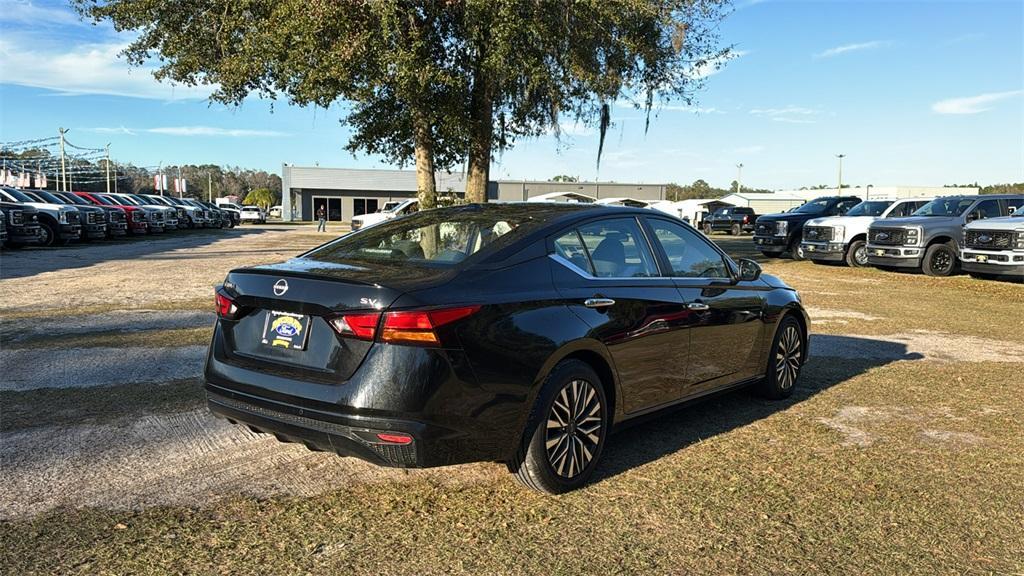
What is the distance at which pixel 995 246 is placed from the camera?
15.9 m

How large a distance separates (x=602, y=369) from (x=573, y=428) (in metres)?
0.39

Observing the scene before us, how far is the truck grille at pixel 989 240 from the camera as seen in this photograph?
15.6 m

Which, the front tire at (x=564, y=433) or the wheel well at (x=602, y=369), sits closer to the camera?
the front tire at (x=564, y=433)

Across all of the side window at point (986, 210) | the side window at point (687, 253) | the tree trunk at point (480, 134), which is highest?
the tree trunk at point (480, 134)

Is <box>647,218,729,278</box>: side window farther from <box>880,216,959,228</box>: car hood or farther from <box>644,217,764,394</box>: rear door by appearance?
<box>880,216,959,228</box>: car hood

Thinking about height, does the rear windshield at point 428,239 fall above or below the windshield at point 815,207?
below

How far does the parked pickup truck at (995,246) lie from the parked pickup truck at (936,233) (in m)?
1.29

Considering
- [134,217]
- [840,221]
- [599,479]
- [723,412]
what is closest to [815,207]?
[840,221]

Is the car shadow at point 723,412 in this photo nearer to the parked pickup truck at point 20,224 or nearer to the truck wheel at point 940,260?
the truck wheel at point 940,260

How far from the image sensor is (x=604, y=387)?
428cm

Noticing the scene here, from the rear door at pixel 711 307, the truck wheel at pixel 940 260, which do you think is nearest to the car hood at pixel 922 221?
the truck wheel at pixel 940 260

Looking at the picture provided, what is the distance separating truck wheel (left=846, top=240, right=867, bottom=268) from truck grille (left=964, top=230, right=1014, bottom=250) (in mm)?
4256

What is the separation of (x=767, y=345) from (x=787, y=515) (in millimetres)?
2192

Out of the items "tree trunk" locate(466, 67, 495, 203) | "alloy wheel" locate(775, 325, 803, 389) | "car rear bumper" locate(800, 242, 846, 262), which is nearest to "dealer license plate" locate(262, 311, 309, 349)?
"alloy wheel" locate(775, 325, 803, 389)
